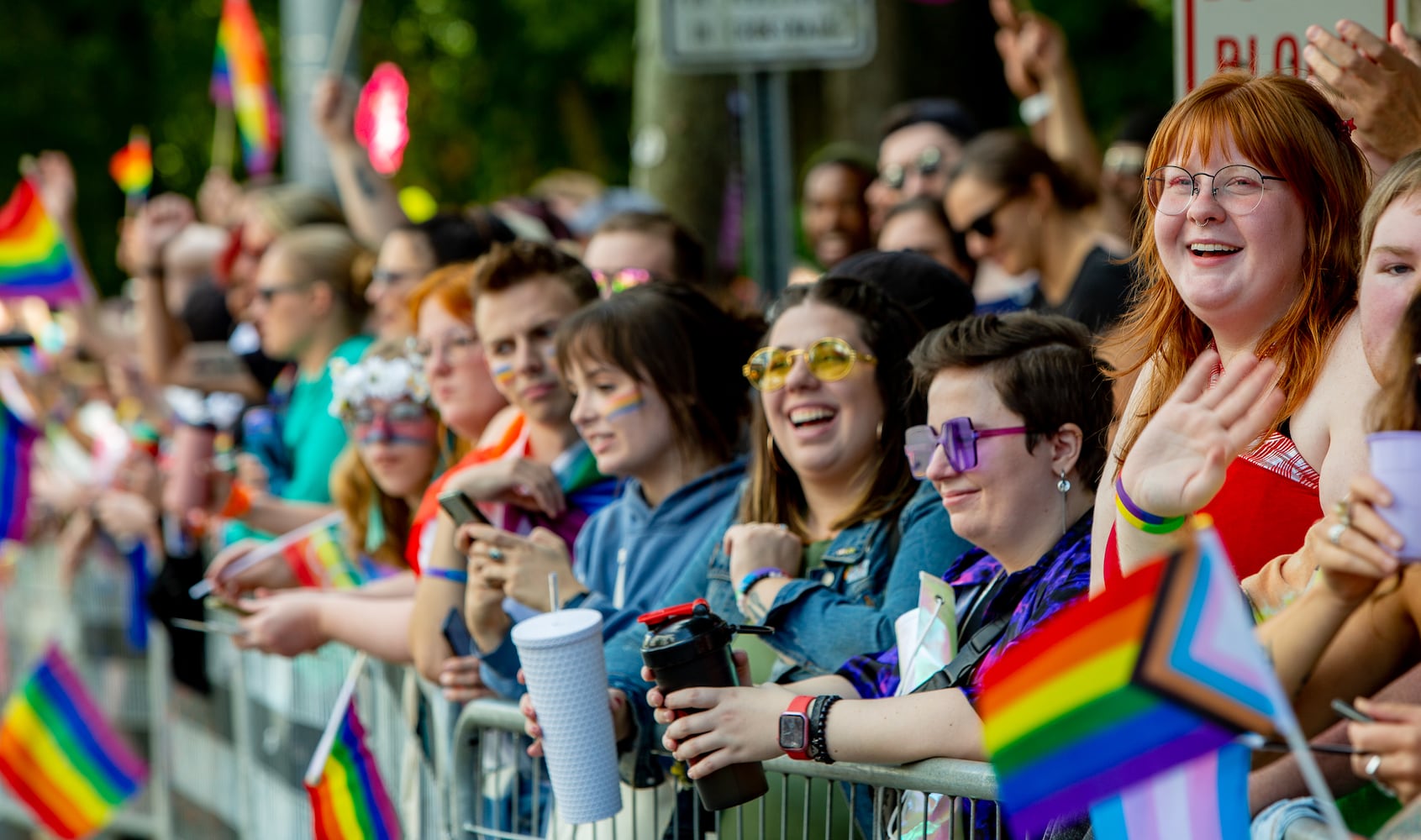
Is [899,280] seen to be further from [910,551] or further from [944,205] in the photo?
[944,205]

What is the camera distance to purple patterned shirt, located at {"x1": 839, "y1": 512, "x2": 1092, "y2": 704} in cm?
301

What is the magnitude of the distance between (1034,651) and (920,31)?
845 centimetres

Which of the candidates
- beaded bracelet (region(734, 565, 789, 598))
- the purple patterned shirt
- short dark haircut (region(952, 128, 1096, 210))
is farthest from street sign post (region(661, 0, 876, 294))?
the purple patterned shirt

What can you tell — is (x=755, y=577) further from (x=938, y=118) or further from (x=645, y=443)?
(x=938, y=118)

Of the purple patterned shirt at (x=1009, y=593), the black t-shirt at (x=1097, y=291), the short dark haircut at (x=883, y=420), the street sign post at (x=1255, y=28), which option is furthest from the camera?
the black t-shirt at (x=1097, y=291)

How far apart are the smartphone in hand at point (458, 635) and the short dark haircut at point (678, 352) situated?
0.69 metres

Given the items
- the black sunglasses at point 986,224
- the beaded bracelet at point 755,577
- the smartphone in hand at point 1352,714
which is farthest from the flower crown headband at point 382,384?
the smartphone in hand at point 1352,714

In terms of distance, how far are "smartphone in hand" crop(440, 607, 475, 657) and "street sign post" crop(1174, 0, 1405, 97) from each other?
2.26 metres

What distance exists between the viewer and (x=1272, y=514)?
2781mm

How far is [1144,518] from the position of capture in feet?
8.23

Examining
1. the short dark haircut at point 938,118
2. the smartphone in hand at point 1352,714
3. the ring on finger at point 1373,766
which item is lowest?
the ring on finger at point 1373,766

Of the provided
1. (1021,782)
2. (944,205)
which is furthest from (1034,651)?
(944,205)

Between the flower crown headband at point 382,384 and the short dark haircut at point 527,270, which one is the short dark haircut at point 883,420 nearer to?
the short dark haircut at point 527,270

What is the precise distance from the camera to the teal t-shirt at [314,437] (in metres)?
6.23
